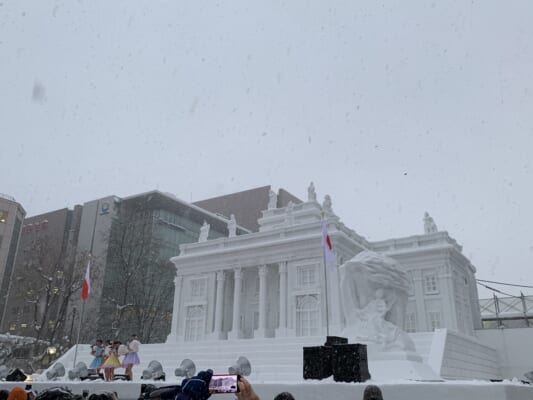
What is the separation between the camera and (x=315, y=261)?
35.7m

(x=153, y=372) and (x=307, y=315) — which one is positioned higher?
(x=307, y=315)

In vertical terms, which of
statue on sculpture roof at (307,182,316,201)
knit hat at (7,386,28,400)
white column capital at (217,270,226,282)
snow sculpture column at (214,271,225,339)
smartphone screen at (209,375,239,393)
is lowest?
knit hat at (7,386,28,400)

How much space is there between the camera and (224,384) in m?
2.78

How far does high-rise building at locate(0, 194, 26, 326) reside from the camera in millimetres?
54844

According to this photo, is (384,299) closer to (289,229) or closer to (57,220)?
(289,229)

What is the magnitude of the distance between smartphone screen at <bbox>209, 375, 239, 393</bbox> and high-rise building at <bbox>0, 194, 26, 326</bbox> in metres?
60.1

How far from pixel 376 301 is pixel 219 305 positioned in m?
25.4

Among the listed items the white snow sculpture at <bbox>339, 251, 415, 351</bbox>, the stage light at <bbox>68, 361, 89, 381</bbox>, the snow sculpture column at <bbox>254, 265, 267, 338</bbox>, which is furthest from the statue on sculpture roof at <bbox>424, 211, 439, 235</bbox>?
the stage light at <bbox>68, 361, 89, 381</bbox>

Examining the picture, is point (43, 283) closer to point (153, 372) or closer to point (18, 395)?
point (153, 372)

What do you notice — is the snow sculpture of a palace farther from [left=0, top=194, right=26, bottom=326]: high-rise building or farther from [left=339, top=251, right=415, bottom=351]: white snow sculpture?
[left=0, top=194, right=26, bottom=326]: high-rise building

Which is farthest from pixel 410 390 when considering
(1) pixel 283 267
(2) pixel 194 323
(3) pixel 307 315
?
(2) pixel 194 323

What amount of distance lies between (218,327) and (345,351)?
30.4m

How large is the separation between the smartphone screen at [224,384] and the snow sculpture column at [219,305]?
36104 millimetres

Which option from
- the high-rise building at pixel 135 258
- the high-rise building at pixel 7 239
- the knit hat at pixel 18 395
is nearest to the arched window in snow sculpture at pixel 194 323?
the high-rise building at pixel 135 258
